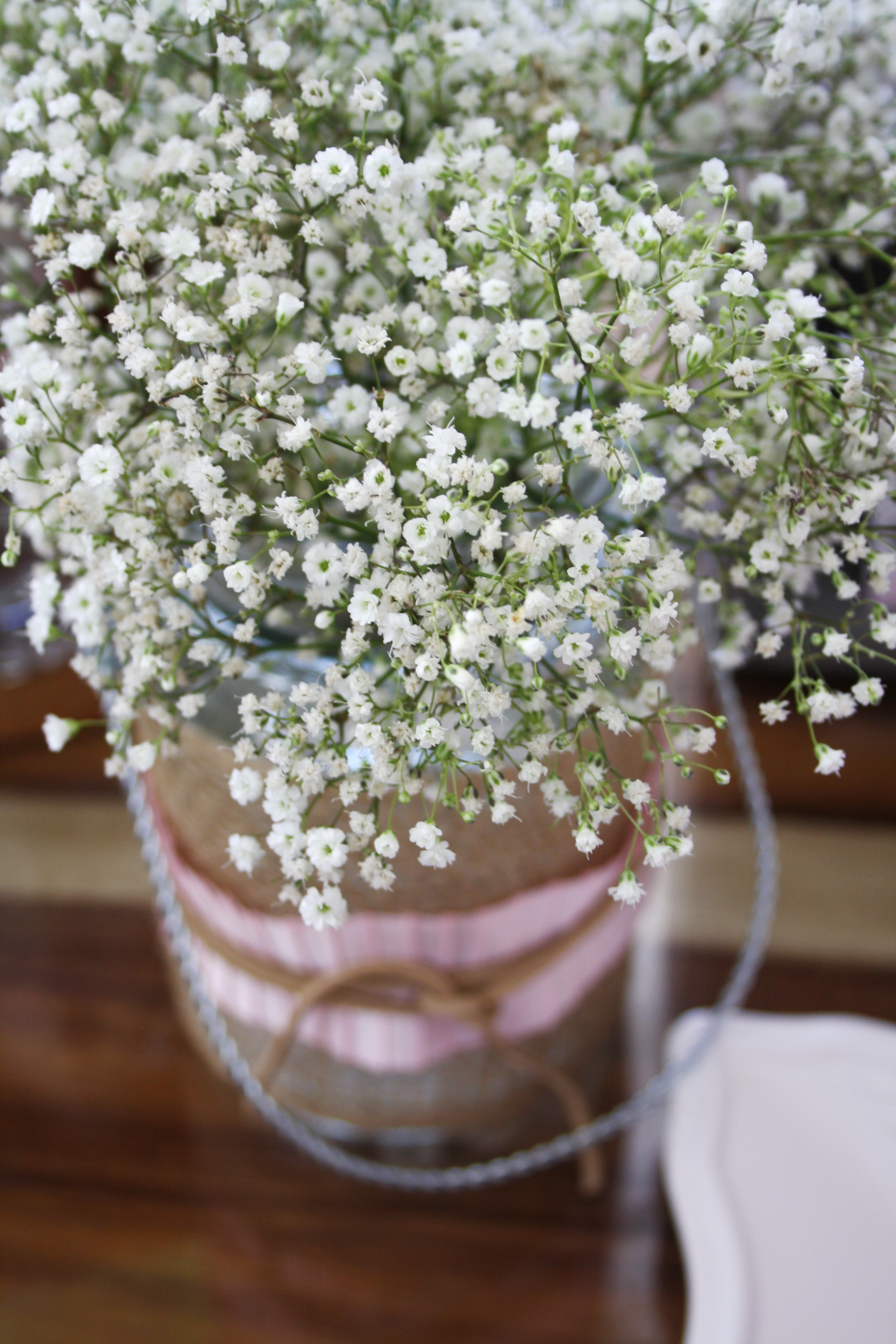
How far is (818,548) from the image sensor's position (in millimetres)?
322

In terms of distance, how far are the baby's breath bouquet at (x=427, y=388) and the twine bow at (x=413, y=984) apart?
72 mm

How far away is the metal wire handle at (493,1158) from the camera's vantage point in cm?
44

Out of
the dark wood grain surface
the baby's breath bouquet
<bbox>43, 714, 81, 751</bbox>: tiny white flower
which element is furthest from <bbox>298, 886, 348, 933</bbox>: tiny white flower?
the dark wood grain surface

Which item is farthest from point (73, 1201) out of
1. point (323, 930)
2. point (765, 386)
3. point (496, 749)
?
point (765, 386)

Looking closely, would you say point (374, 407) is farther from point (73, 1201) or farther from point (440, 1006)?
point (73, 1201)

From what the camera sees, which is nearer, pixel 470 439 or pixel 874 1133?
pixel 470 439

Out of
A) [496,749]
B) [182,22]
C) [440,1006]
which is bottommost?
[440,1006]

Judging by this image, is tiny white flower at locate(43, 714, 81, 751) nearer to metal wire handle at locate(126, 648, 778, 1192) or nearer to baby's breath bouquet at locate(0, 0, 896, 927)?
baby's breath bouquet at locate(0, 0, 896, 927)

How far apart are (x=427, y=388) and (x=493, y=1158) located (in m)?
0.41

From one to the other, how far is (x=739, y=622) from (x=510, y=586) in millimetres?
130

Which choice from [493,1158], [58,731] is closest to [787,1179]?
[493,1158]

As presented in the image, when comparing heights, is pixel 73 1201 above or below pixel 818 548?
below

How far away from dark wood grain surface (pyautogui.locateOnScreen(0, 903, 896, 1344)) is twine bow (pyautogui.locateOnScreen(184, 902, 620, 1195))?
100 millimetres

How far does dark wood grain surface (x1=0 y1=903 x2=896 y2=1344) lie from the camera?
47 cm
